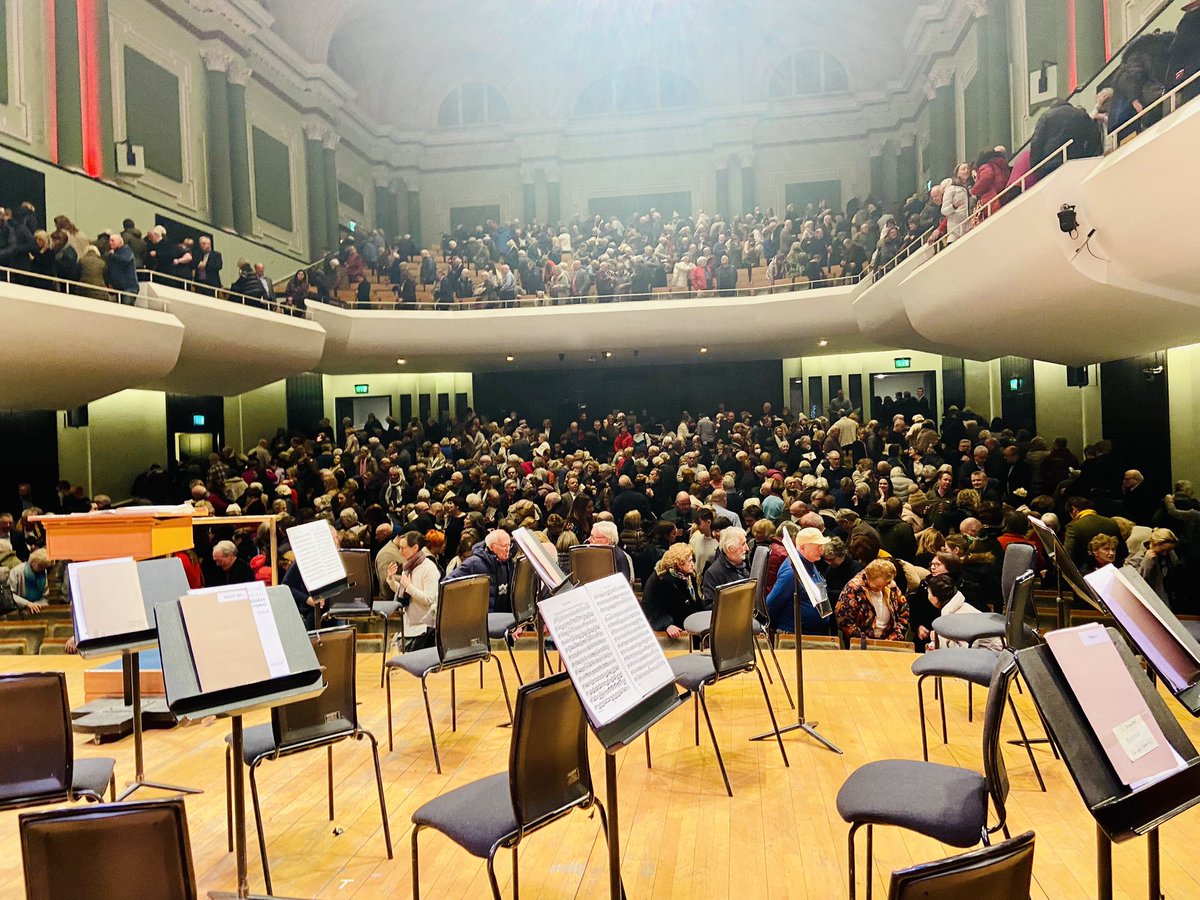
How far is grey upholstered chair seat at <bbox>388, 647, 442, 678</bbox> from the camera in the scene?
4.76 m

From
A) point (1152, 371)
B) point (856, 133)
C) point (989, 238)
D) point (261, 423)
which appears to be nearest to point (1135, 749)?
point (989, 238)

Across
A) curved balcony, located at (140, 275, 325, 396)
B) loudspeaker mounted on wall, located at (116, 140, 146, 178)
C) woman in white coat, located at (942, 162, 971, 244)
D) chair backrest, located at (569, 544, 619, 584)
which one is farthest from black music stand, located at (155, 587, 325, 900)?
loudspeaker mounted on wall, located at (116, 140, 146, 178)

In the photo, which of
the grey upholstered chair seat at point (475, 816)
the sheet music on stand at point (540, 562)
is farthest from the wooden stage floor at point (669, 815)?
the sheet music on stand at point (540, 562)

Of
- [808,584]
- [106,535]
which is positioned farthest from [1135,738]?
[106,535]

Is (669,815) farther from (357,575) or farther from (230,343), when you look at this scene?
(230,343)

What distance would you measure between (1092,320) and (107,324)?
10.1m

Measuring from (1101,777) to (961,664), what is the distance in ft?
6.64

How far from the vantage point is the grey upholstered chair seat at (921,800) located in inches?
109

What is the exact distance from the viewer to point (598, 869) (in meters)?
3.60

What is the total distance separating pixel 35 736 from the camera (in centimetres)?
330

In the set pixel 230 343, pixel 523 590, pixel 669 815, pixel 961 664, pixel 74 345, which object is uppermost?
pixel 230 343

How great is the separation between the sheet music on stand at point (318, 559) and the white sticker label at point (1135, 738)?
4365 mm

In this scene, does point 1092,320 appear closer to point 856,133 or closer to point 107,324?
point 107,324

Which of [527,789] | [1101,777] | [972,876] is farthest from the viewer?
[527,789]
